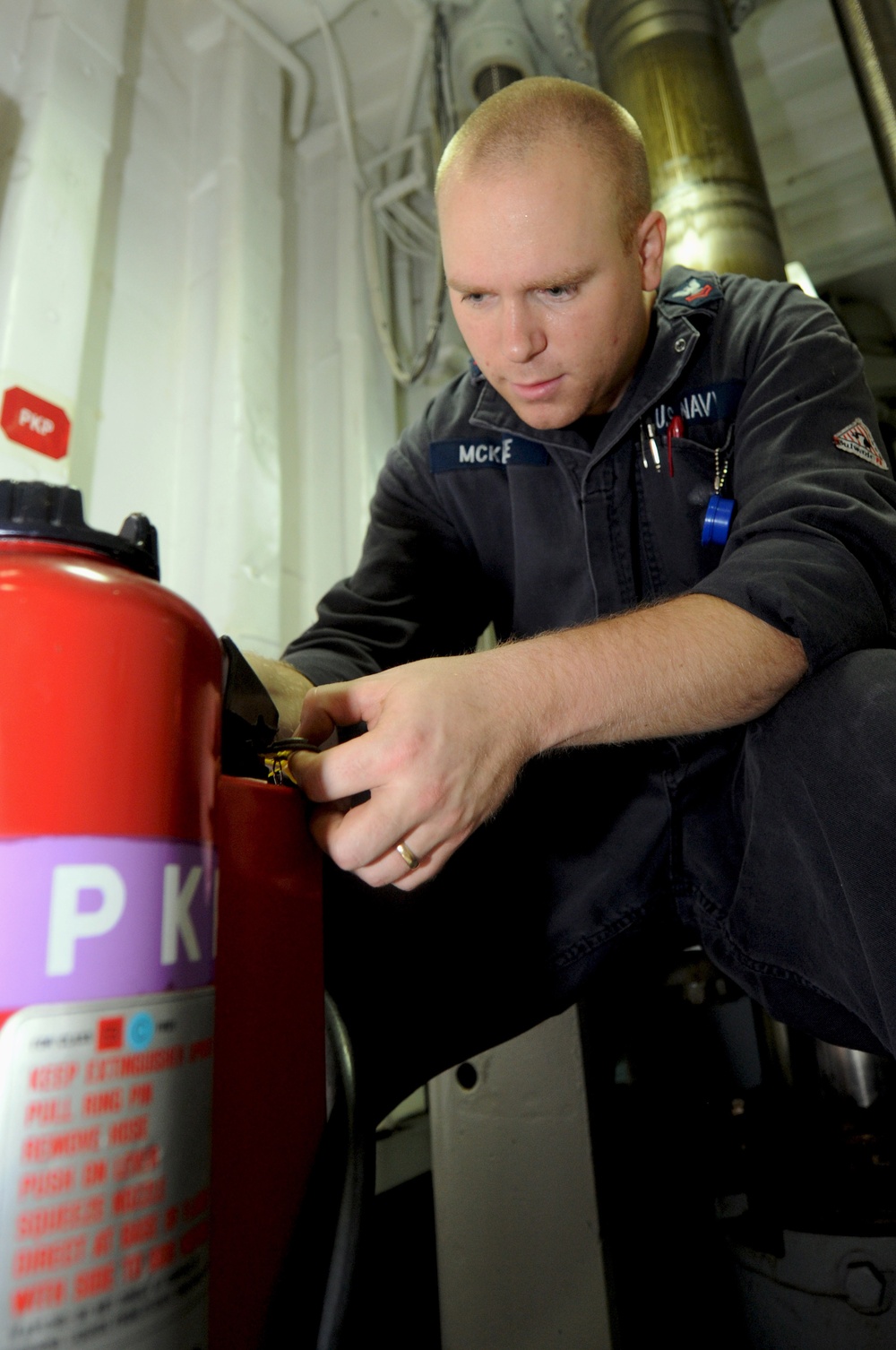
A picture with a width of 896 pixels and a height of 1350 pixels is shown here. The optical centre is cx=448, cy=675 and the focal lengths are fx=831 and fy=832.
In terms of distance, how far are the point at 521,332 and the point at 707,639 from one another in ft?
1.33

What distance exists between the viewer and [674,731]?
60 centimetres

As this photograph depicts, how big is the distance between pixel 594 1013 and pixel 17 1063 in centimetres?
81

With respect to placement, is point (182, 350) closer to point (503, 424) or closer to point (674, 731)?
point (503, 424)

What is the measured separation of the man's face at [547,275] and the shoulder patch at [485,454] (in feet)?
0.22

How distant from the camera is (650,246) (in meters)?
0.89

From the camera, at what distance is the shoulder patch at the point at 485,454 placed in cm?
93

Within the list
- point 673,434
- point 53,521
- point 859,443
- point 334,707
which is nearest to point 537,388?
point 673,434

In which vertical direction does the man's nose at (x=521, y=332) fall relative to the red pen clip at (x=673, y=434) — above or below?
above

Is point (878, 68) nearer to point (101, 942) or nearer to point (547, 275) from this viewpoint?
point (547, 275)

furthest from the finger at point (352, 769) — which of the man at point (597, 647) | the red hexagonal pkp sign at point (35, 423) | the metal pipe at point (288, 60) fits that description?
the metal pipe at point (288, 60)

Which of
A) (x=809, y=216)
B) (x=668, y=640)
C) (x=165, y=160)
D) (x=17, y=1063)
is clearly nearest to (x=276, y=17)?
(x=165, y=160)

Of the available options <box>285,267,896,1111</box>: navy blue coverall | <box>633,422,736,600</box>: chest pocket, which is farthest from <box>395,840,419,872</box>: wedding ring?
<box>633,422,736,600</box>: chest pocket

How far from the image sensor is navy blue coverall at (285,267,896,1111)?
1.92 ft

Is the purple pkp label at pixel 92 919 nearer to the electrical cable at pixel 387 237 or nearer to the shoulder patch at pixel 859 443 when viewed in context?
the shoulder patch at pixel 859 443
